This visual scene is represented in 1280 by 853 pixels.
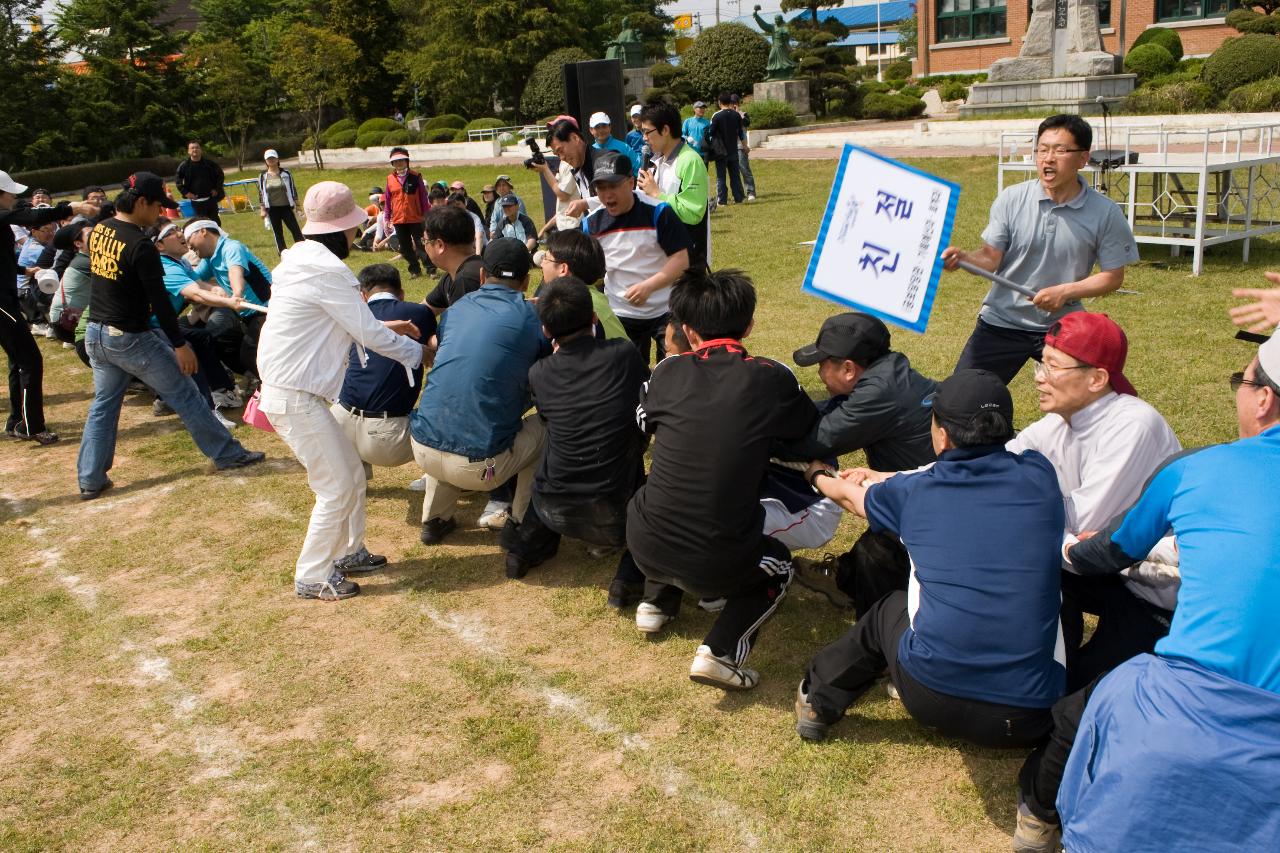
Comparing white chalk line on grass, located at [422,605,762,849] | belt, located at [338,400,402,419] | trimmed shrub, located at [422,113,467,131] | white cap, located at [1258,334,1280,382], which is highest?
trimmed shrub, located at [422,113,467,131]

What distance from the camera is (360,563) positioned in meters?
5.58

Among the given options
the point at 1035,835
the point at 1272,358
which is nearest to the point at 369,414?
the point at 1035,835

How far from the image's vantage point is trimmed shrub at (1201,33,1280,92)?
2553 centimetres

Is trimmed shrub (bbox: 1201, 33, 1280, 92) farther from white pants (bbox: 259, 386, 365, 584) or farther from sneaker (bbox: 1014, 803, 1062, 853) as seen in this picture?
sneaker (bbox: 1014, 803, 1062, 853)

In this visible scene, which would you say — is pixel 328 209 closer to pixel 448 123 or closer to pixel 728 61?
pixel 728 61

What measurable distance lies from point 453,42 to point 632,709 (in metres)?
45.7

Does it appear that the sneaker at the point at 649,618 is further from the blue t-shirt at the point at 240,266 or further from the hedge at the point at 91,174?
the hedge at the point at 91,174

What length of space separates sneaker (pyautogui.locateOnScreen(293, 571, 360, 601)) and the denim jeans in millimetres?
2517

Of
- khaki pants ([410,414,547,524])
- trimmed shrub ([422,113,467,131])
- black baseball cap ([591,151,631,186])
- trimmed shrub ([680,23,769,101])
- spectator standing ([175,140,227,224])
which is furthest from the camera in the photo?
trimmed shrub ([422,113,467,131])

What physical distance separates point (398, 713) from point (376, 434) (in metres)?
2.07

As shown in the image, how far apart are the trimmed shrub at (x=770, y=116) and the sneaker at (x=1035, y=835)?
28941mm

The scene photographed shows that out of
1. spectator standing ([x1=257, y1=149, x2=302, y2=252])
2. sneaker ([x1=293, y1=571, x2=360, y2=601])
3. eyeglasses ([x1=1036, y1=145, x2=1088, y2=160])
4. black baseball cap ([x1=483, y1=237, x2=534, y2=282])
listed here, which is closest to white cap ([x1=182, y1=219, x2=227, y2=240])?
black baseball cap ([x1=483, y1=237, x2=534, y2=282])

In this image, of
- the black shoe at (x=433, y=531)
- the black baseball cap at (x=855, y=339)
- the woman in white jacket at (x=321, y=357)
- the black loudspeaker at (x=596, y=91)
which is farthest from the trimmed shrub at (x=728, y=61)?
the black baseball cap at (x=855, y=339)

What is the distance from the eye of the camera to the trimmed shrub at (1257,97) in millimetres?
23406
